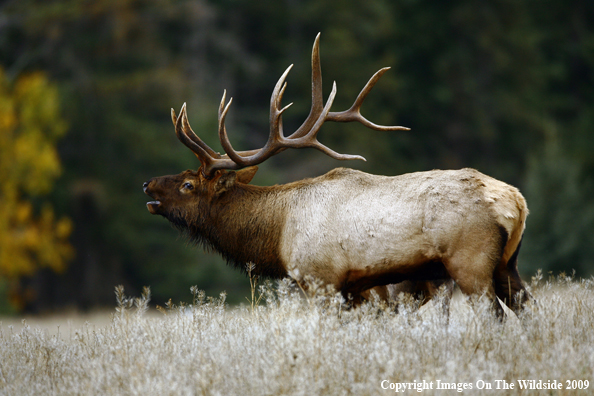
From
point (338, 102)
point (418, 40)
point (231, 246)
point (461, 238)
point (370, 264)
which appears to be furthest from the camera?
point (418, 40)

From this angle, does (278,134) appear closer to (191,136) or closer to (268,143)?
(268,143)

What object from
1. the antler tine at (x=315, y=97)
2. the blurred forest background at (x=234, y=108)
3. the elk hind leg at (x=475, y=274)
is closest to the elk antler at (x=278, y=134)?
the antler tine at (x=315, y=97)

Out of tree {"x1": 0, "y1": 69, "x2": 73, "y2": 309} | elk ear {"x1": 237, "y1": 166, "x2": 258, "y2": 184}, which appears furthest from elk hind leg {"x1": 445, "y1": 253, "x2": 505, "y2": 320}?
tree {"x1": 0, "y1": 69, "x2": 73, "y2": 309}

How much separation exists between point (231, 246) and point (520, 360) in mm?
3506

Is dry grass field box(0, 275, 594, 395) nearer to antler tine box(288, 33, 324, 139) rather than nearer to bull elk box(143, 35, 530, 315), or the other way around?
bull elk box(143, 35, 530, 315)

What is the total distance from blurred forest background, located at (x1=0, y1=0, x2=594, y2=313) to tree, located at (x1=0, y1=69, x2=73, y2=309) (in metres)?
0.06

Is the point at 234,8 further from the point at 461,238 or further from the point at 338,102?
the point at 461,238

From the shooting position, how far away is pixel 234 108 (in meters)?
26.8

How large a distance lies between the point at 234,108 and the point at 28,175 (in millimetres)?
8193

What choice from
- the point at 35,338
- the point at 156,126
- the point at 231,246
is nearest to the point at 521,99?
the point at 156,126

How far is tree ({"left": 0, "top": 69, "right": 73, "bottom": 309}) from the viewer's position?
22078 mm

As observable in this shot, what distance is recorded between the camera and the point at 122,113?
24828 mm

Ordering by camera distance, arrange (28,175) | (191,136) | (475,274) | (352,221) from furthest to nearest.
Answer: (28,175), (191,136), (352,221), (475,274)

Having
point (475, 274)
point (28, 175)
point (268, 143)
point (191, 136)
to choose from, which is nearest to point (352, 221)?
point (475, 274)
